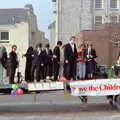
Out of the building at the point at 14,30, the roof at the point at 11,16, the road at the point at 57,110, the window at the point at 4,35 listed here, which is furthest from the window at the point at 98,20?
the road at the point at 57,110

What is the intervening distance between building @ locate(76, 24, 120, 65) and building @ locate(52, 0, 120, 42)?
1277cm

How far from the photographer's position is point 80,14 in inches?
3597

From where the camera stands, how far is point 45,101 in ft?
75.0

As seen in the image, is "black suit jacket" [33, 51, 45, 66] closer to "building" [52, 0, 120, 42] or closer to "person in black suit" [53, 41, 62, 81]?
"person in black suit" [53, 41, 62, 81]

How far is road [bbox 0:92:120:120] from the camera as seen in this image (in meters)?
16.7

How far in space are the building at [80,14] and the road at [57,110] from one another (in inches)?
2616

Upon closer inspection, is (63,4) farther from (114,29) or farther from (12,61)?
(12,61)

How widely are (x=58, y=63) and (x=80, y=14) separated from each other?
72.9 meters

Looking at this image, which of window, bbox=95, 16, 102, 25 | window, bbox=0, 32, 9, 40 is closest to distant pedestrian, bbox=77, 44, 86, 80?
window, bbox=0, 32, 9, 40

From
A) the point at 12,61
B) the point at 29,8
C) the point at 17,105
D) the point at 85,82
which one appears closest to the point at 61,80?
the point at 85,82

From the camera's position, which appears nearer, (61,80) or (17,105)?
(61,80)

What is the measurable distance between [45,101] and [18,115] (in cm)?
553

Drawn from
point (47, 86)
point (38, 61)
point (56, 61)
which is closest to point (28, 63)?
point (38, 61)

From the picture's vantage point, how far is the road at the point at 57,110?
16656mm
